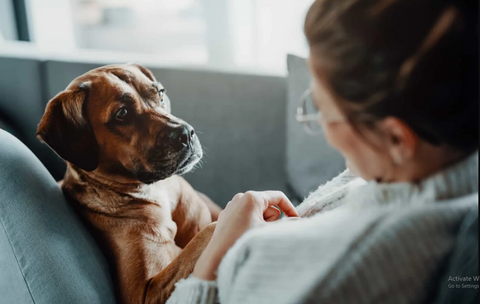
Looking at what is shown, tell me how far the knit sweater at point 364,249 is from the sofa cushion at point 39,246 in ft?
1.50

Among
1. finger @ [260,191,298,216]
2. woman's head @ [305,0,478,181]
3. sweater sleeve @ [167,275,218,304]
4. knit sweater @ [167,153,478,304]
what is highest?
woman's head @ [305,0,478,181]

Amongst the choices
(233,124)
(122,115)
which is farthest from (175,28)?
(122,115)

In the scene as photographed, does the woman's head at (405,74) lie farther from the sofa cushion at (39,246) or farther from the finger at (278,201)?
the sofa cushion at (39,246)

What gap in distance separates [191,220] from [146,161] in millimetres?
241

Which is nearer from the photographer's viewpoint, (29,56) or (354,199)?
(354,199)

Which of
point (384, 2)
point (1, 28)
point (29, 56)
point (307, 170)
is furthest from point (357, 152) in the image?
point (1, 28)

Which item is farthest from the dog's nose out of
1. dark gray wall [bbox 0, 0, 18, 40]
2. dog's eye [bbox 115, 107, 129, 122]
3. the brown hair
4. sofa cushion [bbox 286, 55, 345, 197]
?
dark gray wall [bbox 0, 0, 18, 40]

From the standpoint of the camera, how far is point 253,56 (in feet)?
6.13

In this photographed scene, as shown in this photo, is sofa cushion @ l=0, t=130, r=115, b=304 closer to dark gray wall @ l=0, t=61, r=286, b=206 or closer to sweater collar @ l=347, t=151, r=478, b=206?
dark gray wall @ l=0, t=61, r=286, b=206

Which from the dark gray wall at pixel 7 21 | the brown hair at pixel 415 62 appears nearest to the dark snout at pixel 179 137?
the brown hair at pixel 415 62

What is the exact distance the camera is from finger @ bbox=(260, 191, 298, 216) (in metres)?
0.76

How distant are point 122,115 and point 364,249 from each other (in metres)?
0.62

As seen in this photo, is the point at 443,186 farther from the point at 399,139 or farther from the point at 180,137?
the point at 180,137

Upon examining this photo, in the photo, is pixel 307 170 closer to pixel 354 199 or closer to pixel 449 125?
pixel 354 199
